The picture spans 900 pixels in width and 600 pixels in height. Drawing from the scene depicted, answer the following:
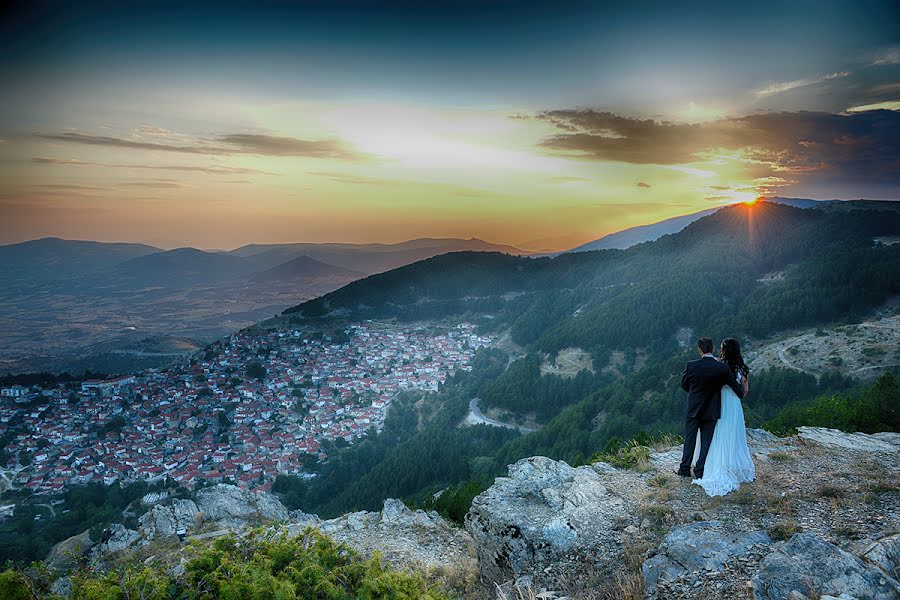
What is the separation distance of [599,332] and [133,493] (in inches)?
2025

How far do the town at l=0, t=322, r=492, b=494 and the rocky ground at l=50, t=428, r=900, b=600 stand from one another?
34.9 meters

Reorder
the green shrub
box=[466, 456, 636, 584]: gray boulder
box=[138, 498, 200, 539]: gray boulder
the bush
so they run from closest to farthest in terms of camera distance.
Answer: the green shrub → box=[466, 456, 636, 584]: gray boulder → the bush → box=[138, 498, 200, 539]: gray boulder

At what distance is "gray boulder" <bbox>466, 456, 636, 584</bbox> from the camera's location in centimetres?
595

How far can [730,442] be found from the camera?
6.47 meters

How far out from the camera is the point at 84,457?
137ft

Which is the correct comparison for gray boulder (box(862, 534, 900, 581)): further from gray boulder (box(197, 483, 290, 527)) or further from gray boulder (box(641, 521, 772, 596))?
gray boulder (box(197, 483, 290, 527))

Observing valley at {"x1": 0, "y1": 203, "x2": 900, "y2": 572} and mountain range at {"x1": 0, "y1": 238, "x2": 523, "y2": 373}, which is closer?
valley at {"x1": 0, "y1": 203, "x2": 900, "y2": 572}

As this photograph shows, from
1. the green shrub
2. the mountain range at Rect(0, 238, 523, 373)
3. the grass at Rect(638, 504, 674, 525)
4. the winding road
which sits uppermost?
the green shrub

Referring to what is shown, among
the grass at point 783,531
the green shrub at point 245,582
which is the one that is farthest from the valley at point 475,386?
the green shrub at point 245,582

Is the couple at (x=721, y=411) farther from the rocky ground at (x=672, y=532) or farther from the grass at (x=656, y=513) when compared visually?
the grass at (x=656, y=513)

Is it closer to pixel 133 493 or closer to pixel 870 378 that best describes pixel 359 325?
pixel 133 493

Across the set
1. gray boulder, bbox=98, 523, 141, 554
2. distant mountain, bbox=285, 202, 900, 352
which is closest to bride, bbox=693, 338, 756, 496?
gray boulder, bbox=98, 523, 141, 554

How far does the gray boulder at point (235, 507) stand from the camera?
13.8 m

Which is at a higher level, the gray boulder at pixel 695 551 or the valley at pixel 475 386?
the gray boulder at pixel 695 551
